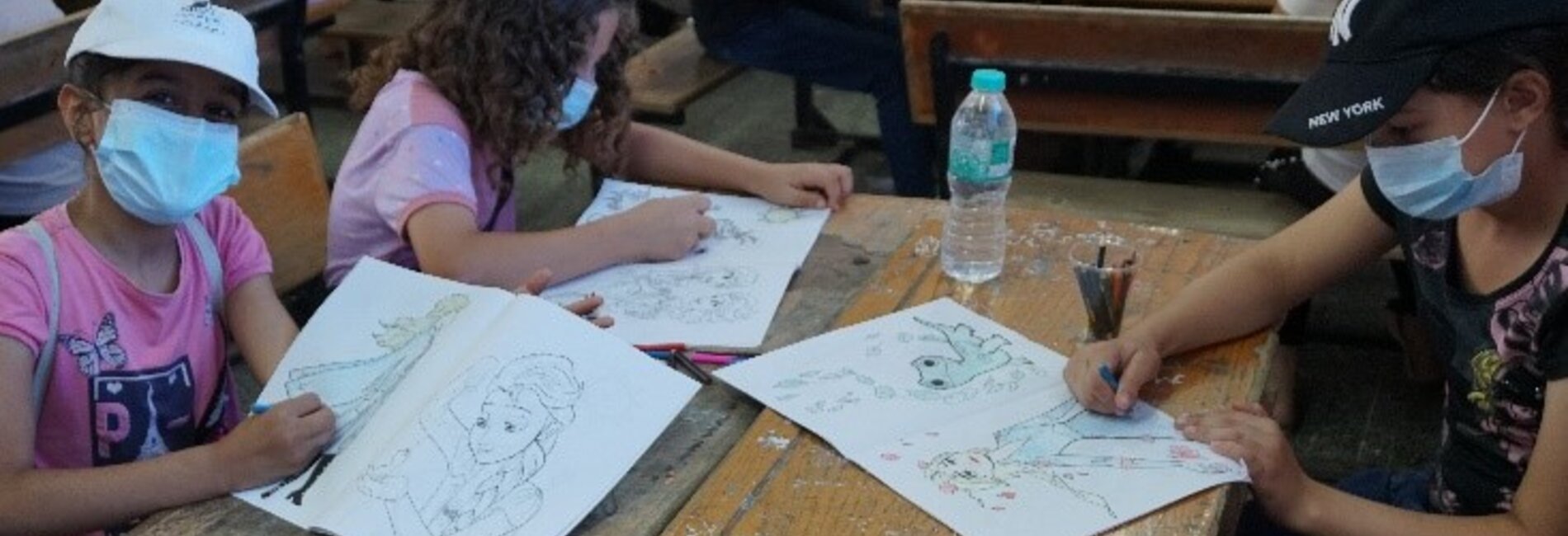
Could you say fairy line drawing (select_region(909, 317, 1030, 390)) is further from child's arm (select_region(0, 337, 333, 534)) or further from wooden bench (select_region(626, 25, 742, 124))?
wooden bench (select_region(626, 25, 742, 124))

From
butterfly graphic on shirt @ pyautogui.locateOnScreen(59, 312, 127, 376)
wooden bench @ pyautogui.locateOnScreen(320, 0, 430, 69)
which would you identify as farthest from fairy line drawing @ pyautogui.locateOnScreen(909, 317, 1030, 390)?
wooden bench @ pyautogui.locateOnScreen(320, 0, 430, 69)

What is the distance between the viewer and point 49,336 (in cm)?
169

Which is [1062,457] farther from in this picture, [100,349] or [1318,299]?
[1318,299]

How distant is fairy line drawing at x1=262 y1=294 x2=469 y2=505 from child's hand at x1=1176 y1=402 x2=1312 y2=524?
0.79 meters

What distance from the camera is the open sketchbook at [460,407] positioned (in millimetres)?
1506

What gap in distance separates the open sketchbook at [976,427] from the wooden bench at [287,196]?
0.87 metres

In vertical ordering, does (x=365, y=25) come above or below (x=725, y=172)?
below

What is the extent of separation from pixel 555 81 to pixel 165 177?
2.10ft

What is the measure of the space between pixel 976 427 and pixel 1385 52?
1.75ft

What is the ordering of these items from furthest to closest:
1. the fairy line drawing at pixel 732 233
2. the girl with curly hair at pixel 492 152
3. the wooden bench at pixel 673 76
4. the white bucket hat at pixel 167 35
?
the wooden bench at pixel 673 76, the fairy line drawing at pixel 732 233, the girl with curly hair at pixel 492 152, the white bucket hat at pixel 167 35

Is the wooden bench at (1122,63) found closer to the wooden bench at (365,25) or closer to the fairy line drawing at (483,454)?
the fairy line drawing at (483,454)

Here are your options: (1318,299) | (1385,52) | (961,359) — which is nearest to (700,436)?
(961,359)

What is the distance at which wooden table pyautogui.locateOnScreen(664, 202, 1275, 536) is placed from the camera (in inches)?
59.1

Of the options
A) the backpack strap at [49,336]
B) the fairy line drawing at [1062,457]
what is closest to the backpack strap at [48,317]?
the backpack strap at [49,336]
